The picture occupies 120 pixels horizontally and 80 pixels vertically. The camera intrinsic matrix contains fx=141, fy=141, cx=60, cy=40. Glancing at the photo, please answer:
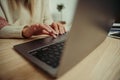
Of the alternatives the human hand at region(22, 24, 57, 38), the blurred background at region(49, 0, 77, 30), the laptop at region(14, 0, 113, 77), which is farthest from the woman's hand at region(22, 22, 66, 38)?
the blurred background at region(49, 0, 77, 30)

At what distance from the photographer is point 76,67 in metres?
0.43

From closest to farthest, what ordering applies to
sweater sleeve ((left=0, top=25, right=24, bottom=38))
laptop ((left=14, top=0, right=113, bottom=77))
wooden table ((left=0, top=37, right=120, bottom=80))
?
laptop ((left=14, top=0, right=113, bottom=77))
wooden table ((left=0, top=37, right=120, bottom=80))
sweater sleeve ((left=0, top=25, right=24, bottom=38))

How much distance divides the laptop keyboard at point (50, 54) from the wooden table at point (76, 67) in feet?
0.12

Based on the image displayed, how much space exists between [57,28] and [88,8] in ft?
1.66

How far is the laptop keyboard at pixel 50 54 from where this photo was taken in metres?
0.42

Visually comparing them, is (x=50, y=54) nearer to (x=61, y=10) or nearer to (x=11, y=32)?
(x=11, y=32)

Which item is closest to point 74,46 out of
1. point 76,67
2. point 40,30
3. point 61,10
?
point 76,67

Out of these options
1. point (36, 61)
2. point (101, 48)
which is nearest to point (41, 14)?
point (101, 48)

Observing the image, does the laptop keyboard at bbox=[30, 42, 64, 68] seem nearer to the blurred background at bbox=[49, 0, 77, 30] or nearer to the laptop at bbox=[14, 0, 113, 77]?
the laptop at bbox=[14, 0, 113, 77]

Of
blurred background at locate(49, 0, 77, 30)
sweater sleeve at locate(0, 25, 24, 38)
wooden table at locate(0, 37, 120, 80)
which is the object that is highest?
wooden table at locate(0, 37, 120, 80)

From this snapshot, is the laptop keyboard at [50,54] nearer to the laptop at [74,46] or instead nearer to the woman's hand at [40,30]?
the laptop at [74,46]

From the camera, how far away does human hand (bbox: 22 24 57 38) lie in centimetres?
71

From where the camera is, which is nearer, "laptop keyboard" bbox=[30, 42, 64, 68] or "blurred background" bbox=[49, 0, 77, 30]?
"laptop keyboard" bbox=[30, 42, 64, 68]

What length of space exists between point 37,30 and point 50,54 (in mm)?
297
